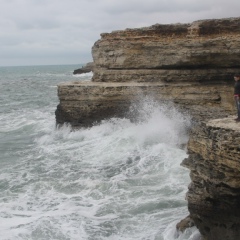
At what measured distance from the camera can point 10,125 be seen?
2491 centimetres

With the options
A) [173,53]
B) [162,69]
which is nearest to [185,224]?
[173,53]

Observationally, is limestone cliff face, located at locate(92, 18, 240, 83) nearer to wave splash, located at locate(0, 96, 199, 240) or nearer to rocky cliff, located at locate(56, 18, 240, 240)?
rocky cliff, located at locate(56, 18, 240, 240)

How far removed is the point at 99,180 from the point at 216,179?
5930 millimetres

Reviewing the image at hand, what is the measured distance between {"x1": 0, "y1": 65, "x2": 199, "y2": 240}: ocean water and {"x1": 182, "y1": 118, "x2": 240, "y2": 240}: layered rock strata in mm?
806

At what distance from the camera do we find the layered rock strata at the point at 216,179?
7.39 m

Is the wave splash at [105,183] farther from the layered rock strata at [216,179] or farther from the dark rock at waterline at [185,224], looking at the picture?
the layered rock strata at [216,179]

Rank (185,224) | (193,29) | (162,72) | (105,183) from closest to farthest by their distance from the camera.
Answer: (185,224) < (105,183) < (193,29) < (162,72)

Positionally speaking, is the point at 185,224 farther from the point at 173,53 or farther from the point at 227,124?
the point at 173,53

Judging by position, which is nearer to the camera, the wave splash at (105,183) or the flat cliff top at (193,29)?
the wave splash at (105,183)

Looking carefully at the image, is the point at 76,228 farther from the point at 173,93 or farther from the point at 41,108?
the point at 41,108

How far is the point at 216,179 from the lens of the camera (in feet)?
25.0

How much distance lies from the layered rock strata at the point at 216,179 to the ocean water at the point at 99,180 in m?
0.81

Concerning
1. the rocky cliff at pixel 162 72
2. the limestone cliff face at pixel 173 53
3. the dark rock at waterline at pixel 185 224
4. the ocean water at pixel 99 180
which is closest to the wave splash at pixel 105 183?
the ocean water at pixel 99 180

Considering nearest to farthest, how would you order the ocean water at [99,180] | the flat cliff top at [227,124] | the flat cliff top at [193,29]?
the flat cliff top at [227,124], the ocean water at [99,180], the flat cliff top at [193,29]
